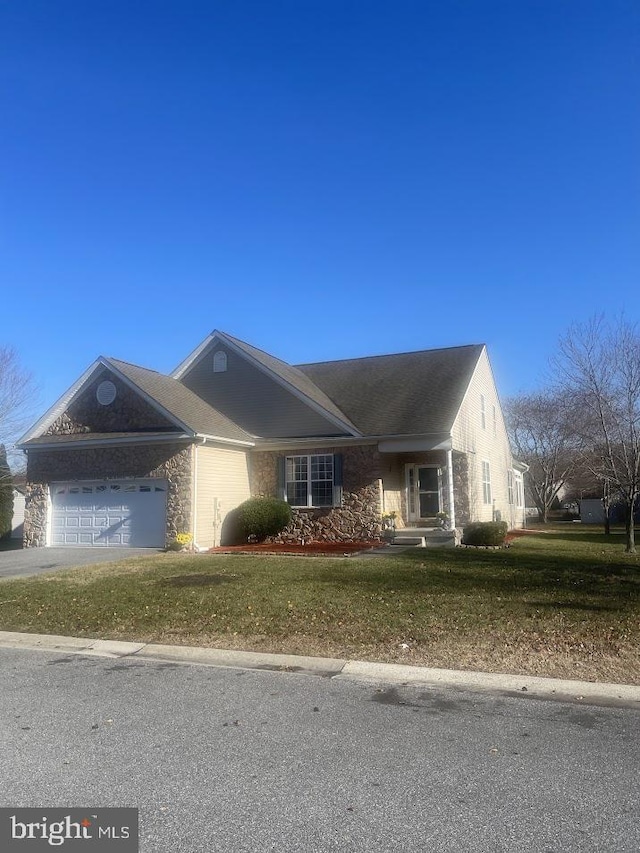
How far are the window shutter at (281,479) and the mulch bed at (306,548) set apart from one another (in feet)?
5.90

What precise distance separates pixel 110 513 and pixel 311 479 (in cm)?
634

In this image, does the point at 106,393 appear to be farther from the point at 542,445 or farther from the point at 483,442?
the point at 542,445

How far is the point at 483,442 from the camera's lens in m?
25.5

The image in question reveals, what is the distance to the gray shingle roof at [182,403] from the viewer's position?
20.4m

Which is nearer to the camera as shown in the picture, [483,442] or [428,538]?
[428,538]

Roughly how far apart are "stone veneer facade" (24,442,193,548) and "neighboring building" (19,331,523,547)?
Result: 0.04 m

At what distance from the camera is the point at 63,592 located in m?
11.8

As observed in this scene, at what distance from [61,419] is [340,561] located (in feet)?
37.5

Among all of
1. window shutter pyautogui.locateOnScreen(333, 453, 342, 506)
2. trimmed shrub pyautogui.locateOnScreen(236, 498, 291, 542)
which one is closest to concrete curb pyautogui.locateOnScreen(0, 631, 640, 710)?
trimmed shrub pyautogui.locateOnScreen(236, 498, 291, 542)

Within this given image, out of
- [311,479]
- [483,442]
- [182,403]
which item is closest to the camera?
[182,403]

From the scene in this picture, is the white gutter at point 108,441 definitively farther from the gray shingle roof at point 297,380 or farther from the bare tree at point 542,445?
the bare tree at point 542,445

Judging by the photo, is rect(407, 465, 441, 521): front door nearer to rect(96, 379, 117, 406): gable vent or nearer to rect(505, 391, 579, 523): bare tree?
rect(96, 379, 117, 406): gable vent

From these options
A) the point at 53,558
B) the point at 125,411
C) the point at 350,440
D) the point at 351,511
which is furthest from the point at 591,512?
the point at 53,558

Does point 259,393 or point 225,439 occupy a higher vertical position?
point 259,393
